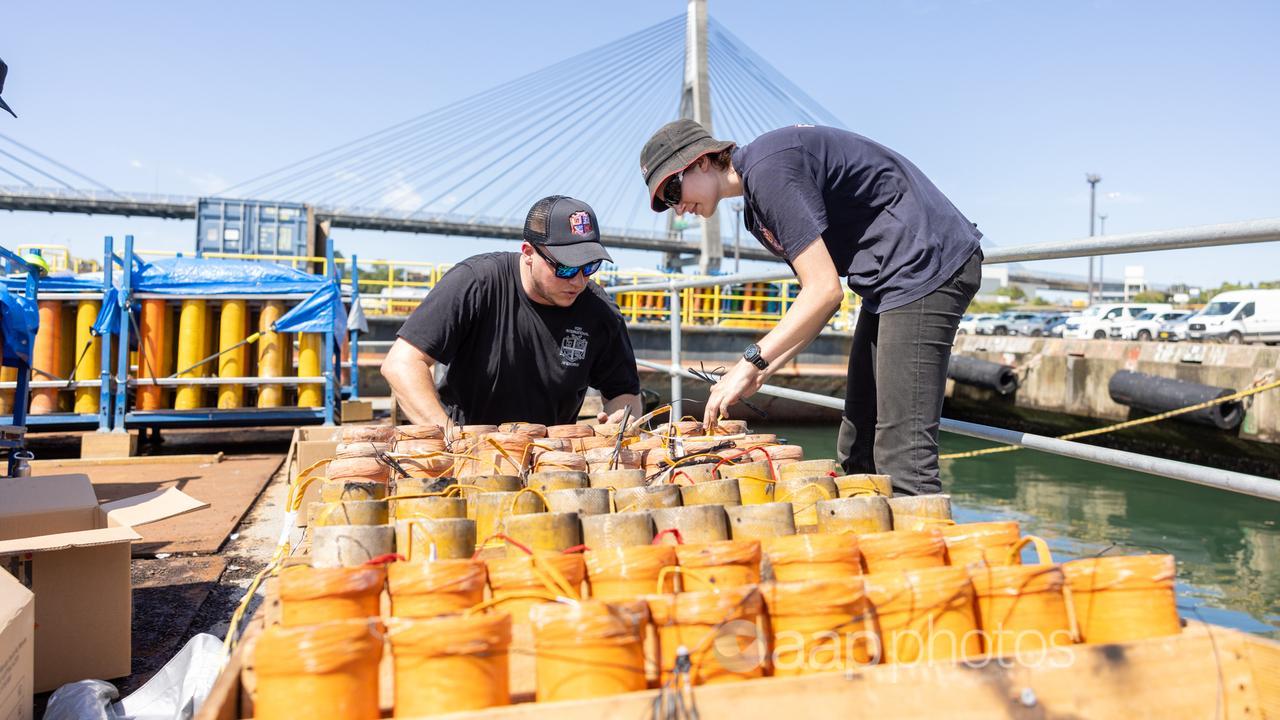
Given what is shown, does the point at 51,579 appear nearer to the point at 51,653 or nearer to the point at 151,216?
the point at 51,653

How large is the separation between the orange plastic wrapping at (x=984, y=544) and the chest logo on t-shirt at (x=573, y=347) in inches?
83.3

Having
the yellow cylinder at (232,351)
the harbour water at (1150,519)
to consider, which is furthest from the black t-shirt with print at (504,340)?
the yellow cylinder at (232,351)

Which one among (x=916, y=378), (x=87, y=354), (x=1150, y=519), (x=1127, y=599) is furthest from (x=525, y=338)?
(x=1150, y=519)

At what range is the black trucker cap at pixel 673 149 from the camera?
2.27 m

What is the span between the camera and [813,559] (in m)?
1.51

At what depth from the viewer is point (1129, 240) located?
7.20ft

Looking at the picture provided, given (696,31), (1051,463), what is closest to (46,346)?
(1051,463)

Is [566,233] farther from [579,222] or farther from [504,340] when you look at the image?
[504,340]

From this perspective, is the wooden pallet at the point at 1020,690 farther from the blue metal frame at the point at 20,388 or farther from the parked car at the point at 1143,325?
the parked car at the point at 1143,325

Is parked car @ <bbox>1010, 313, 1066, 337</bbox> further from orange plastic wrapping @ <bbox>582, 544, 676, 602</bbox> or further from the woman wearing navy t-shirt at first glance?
orange plastic wrapping @ <bbox>582, 544, 676, 602</bbox>

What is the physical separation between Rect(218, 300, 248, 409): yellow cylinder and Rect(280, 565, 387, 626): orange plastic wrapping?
6.85 meters

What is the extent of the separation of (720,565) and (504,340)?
2.13 m

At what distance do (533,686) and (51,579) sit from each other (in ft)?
5.16

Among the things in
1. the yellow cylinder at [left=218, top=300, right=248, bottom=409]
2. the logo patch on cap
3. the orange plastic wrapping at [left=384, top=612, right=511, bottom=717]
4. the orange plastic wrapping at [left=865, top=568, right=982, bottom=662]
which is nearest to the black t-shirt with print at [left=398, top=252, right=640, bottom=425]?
the logo patch on cap
